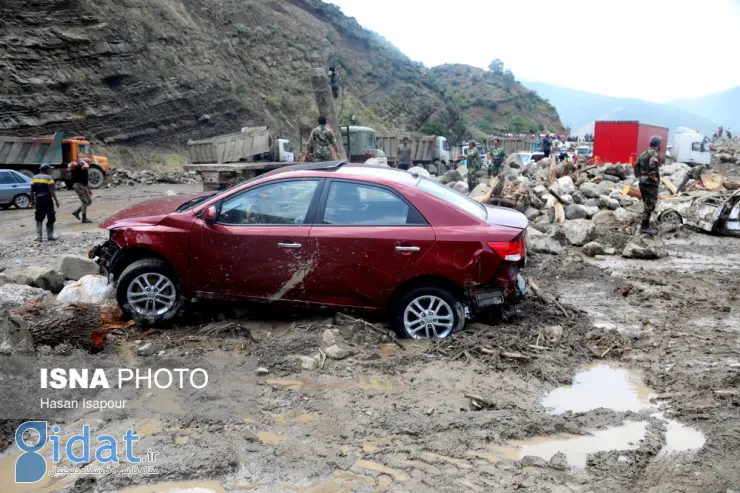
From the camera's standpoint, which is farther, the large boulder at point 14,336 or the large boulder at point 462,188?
the large boulder at point 462,188

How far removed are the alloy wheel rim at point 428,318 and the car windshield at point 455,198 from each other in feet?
2.98

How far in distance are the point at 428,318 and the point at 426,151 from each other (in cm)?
2428

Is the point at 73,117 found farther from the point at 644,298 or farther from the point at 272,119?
the point at 644,298

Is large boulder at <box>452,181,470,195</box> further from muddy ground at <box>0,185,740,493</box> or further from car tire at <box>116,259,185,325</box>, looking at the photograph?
car tire at <box>116,259,185,325</box>

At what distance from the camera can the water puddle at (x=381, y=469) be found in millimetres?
3387

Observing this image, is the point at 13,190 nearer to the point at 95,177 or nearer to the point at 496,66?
the point at 95,177

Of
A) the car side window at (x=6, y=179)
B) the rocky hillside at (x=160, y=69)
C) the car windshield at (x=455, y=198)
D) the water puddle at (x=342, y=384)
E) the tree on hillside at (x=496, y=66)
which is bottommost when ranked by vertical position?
the water puddle at (x=342, y=384)

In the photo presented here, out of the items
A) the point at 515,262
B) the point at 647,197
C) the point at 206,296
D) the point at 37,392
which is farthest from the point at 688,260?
the point at 37,392

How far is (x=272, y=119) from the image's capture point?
35.0 m

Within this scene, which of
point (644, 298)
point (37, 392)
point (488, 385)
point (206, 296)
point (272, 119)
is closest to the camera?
point (37, 392)

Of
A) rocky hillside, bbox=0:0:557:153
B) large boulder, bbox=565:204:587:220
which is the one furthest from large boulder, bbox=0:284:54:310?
rocky hillside, bbox=0:0:557:153

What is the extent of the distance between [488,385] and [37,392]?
11.1 feet
